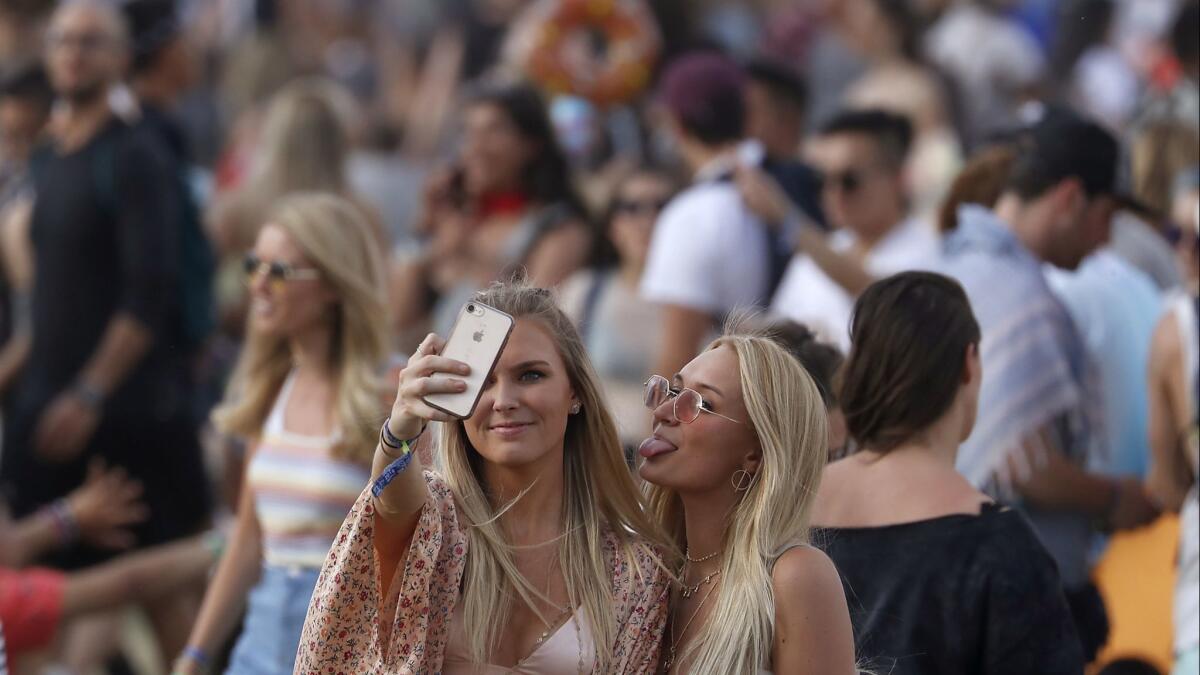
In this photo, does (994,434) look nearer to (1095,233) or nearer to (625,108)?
(1095,233)

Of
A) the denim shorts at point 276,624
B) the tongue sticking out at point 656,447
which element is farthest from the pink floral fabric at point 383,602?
the denim shorts at point 276,624

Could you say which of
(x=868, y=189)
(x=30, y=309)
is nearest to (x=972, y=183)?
(x=868, y=189)

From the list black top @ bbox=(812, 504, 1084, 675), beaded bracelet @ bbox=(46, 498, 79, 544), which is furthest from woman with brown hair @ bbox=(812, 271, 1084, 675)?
beaded bracelet @ bbox=(46, 498, 79, 544)

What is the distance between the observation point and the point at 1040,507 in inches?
191

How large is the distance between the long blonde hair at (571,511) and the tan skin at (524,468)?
0.02 metres

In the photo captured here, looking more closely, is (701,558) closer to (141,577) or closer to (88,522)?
(141,577)

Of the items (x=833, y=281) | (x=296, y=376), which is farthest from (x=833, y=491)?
(x=833, y=281)

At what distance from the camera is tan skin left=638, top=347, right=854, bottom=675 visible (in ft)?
10.1

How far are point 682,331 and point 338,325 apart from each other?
170cm

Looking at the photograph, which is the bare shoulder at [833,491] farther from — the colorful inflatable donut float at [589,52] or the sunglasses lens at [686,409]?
the colorful inflatable donut float at [589,52]

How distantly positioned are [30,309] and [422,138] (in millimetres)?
4666

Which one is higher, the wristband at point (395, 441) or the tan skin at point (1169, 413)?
the wristband at point (395, 441)

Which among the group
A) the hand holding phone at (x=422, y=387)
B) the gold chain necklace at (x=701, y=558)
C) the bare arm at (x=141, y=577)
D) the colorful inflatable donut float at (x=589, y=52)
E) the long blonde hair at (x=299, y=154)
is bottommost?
the bare arm at (x=141, y=577)

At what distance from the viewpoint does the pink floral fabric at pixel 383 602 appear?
2971mm
